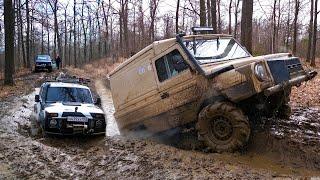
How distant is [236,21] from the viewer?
48.2m

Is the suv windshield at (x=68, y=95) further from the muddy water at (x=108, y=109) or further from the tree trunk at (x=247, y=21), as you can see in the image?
the tree trunk at (x=247, y=21)

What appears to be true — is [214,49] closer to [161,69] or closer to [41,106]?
[161,69]

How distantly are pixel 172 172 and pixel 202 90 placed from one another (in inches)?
83.0

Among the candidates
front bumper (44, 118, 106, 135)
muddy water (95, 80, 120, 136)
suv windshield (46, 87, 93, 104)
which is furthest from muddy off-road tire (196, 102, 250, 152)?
A: suv windshield (46, 87, 93, 104)

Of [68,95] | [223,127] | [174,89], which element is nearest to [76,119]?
[68,95]

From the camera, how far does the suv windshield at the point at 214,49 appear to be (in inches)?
368

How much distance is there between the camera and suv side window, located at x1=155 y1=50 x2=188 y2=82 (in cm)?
920

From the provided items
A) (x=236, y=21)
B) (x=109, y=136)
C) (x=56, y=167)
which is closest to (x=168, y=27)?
(x=236, y=21)

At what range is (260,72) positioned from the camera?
315 inches

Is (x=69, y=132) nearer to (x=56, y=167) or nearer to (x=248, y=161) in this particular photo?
(x=56, y=167)

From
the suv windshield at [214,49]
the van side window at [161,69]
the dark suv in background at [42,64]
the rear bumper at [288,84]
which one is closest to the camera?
the rear bumper at [288,84]

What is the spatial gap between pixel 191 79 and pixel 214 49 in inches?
48.9

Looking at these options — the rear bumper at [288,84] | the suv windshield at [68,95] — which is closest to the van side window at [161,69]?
the rear bumper at [288,84]

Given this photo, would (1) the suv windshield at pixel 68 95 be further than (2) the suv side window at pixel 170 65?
Yes
